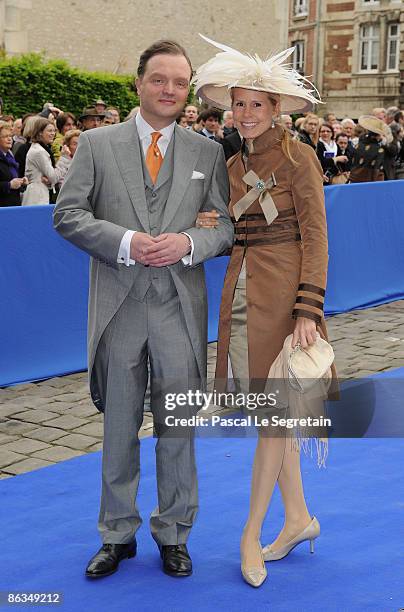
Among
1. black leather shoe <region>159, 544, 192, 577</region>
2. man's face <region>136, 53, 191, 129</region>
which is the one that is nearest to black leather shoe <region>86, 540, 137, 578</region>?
black leather shoe <region>159, 544, 192, 577</region>

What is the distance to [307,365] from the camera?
359 cm

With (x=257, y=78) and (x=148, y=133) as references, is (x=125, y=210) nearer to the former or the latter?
(x=148, y=133)

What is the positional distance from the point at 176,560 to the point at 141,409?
638 millimetres

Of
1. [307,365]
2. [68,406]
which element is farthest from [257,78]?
[68,406]

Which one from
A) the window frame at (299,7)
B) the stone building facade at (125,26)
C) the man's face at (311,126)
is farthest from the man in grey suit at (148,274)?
the window frame at (299,7)

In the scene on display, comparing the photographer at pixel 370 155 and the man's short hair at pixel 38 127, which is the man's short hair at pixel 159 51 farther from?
the photographer at pixel 370 155

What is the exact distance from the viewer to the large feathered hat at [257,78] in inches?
145

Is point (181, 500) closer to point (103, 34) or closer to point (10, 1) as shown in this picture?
point (10, 1)

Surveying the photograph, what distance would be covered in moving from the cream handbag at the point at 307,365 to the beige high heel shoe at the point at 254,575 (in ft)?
2.56

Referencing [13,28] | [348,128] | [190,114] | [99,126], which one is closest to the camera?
[99,126]

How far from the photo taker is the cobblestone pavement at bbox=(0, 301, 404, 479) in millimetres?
5402

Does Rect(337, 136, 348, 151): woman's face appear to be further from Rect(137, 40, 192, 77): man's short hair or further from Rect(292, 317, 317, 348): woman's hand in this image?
Rect(292, 317, 317, 348): woman's hand

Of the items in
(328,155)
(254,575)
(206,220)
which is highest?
(206,220)

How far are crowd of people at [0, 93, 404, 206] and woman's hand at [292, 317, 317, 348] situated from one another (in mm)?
1294
